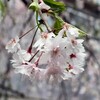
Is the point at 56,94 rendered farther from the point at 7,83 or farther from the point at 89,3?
the point at 89,3

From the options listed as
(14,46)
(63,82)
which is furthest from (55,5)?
(63,82)

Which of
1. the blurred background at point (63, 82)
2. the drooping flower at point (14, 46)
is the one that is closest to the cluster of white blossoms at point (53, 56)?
the drooping flower at point (14, 46)

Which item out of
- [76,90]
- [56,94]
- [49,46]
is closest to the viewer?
[49,46]

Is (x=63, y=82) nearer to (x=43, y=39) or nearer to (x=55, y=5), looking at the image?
Result: (x=55, y=5)

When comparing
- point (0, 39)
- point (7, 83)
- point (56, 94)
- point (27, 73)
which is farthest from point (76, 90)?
point (27, 73)

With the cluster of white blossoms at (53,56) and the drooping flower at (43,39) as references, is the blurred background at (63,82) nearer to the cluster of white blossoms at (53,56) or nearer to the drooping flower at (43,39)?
the cluster of white blossoms at (53,56)
